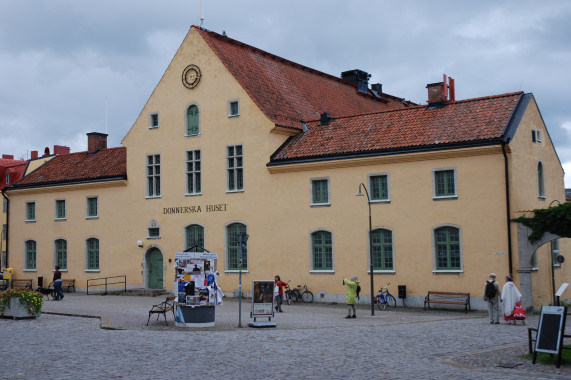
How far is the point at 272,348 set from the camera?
685 inches

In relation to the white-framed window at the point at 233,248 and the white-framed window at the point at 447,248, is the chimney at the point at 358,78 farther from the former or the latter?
the white-framed window at the point at 447,248

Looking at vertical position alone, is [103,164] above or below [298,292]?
above

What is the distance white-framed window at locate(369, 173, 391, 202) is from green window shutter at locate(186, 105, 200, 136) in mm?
11059

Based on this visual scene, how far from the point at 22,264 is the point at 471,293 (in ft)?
96.7

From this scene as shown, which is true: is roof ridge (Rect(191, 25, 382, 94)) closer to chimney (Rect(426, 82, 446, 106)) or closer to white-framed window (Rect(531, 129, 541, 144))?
chimney (Rect(426, 82, 446, 106))

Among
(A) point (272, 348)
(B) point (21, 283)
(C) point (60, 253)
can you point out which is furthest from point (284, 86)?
(A) point (272, 348)

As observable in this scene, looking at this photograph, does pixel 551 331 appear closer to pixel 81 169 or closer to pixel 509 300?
pixel 509 300

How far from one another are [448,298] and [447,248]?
214 cm

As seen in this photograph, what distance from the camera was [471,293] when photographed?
97.1 ft

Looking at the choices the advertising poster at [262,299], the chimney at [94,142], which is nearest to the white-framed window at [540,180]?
the advertising poster at [262,299]

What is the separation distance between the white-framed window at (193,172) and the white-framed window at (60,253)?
33.9 feet

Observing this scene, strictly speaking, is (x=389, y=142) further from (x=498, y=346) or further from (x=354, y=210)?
(x=498, y=346)

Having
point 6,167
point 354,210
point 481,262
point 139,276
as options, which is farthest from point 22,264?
point 481,262

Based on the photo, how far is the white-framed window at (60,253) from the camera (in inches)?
1727
